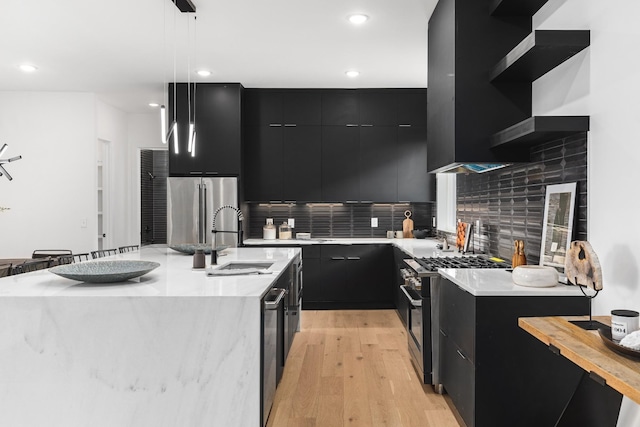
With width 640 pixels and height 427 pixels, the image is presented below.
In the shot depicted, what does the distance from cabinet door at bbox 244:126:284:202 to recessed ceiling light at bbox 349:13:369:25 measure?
2431 millimetres

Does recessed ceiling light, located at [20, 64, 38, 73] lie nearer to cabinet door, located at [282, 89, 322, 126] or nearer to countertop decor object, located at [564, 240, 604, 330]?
cabinet door, located at [282, 89, 322, 126]

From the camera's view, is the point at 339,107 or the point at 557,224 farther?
the point at 339,107

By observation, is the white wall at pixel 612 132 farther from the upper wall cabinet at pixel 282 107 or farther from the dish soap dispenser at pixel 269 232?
the dish soap dispenser at pixel 269 232

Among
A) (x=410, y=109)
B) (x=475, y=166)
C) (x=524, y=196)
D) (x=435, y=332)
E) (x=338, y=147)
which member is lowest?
(x=435, y=332)

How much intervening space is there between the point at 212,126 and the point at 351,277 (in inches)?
93.7

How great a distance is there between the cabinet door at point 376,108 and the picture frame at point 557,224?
3.46 meters

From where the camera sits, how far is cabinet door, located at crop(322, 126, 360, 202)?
21.0 feet

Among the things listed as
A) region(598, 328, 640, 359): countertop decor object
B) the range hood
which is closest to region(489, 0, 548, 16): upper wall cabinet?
the range hood

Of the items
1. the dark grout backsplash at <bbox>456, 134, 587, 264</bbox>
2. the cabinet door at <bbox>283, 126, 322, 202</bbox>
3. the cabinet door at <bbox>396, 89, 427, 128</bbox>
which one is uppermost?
the cabinet door at <bbox>396, 89, 427, 128</bbox>

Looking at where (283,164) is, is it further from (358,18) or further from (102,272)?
(102,272)

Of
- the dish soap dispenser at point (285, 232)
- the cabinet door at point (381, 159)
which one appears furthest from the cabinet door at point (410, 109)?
the dish soap dispenser at point (285, 232)

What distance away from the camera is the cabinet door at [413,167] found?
21.0 feet

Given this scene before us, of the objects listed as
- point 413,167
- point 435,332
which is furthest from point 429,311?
point 413,167

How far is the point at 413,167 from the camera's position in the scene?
6.42 meters
